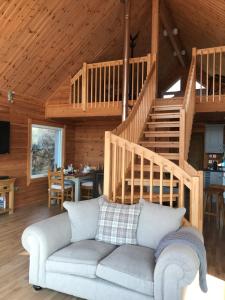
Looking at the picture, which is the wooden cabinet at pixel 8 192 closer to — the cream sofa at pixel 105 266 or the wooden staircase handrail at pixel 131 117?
the wooden staircase handrail at pixel 131 117

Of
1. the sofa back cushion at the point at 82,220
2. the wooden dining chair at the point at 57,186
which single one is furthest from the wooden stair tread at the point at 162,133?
the sofa back cushion at the point at 82,220

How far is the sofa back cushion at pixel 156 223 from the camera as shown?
8.23ft

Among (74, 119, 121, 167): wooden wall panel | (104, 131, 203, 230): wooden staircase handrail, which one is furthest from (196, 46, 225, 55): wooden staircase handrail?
(74, 119, 121, 167): wooden wall panel

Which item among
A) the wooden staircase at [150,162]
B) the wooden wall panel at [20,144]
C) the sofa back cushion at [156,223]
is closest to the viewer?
the sofa back cushion at [156,223]

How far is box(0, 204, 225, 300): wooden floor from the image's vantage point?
2.41 m

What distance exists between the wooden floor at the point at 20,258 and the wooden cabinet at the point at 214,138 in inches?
124

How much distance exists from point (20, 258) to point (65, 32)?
13.7 ft

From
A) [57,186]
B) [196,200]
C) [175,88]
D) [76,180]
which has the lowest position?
[57,186]

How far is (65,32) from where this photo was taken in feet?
17.0

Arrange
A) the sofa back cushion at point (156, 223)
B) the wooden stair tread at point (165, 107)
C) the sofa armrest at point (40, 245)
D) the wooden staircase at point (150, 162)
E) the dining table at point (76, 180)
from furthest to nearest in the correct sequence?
the dining table at point (76, 180)
the wooden stair tread at point (165, 107)
the wooden staircase at point (150, 162)
the sofa back cushion at point (156, 223)
the sofa armrest at point (40, 245)

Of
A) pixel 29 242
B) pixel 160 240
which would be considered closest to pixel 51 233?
pixel 29 242

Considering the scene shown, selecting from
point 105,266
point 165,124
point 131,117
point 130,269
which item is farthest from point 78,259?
point 165,124

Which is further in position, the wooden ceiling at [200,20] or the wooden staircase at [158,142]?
the wooden ceiling at [200,20]

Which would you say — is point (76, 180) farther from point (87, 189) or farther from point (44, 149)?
point (44, 149)
